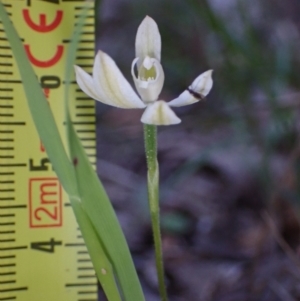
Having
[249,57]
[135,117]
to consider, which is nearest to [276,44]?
[249,57]

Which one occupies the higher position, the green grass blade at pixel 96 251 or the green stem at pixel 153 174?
the green stem at pixel 153 174

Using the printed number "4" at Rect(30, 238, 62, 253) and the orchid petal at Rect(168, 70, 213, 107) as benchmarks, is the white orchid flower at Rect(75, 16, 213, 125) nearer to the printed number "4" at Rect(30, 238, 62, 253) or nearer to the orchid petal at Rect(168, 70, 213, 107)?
the orchid petal at Rect(168, 70, 213, 107)

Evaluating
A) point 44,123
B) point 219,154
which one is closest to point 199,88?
point 44,123

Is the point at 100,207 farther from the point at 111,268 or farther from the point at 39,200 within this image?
the point at 39,200

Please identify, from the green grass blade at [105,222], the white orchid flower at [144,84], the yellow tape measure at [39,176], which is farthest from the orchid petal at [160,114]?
the yellow tape measure at [39,176]

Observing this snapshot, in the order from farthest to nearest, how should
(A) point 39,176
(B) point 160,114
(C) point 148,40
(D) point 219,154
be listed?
1. (D) point 219,154
2. (A) point 39,176
3. (C) point 148,40
4. (B) point 160,114

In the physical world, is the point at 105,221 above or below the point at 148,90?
below

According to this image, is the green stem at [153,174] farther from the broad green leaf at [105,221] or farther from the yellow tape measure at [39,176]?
the yellow tape measure at [39,176]

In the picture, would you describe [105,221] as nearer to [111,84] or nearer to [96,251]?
[96,251]

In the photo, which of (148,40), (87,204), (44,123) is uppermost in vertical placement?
(148,40)
